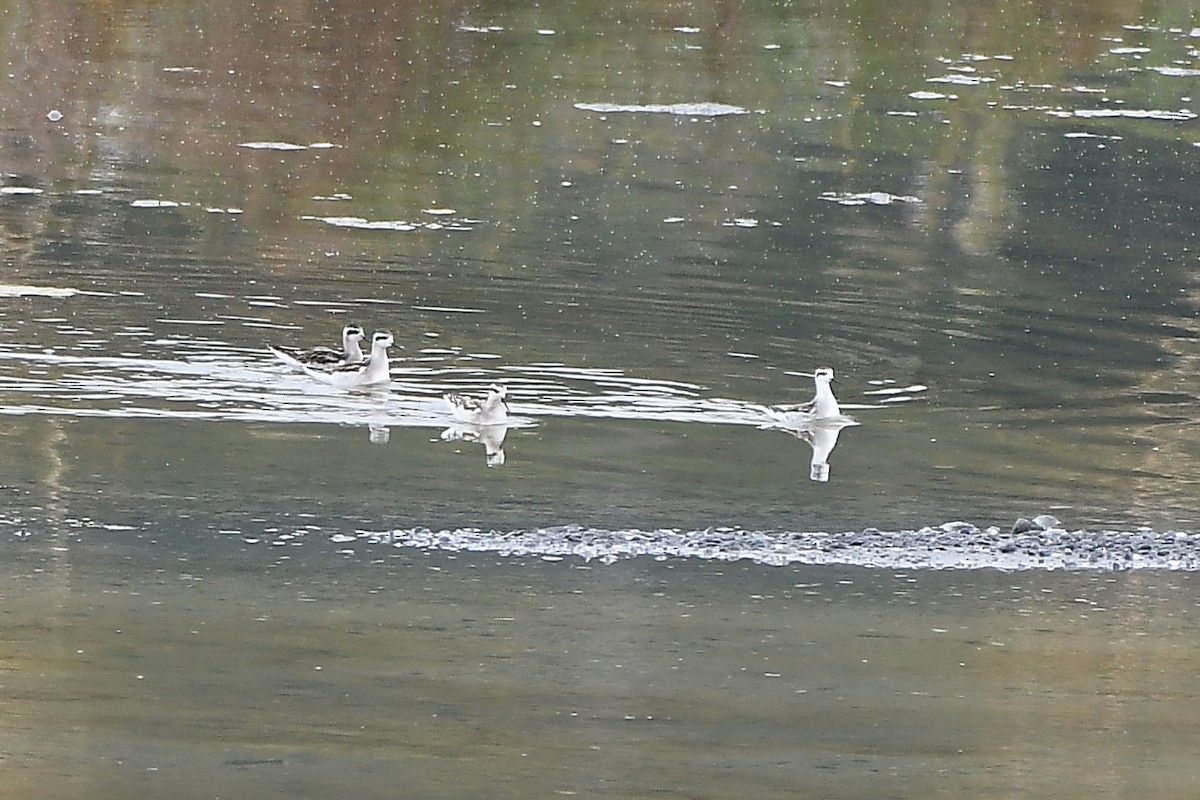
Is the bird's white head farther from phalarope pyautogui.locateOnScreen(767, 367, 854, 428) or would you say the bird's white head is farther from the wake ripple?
the wake ripple

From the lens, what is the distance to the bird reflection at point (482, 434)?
11.9 meters

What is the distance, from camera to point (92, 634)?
857 centimetres

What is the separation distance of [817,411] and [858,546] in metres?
2.64

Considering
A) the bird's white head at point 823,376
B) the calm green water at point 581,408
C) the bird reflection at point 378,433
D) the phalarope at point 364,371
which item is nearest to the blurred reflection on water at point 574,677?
the calm green water at point 581,408

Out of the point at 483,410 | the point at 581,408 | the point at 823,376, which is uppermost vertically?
the point at 823,376

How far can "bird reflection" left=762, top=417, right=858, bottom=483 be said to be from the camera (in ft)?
39.7

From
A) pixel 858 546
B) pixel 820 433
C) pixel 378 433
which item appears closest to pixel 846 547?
pixel 858 546

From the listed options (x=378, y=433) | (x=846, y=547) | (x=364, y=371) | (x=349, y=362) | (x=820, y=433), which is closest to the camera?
(x=846, y=547)

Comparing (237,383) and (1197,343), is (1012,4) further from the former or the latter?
(237,383)

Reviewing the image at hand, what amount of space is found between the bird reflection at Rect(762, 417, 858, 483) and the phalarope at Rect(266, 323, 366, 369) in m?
2.23

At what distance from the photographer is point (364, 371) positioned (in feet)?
43.9

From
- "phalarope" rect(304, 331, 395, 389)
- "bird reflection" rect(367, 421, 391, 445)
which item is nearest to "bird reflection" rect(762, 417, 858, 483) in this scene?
"bird reflection" rect(367, 421, 391, 445)

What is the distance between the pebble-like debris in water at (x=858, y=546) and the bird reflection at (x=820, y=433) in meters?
1.63

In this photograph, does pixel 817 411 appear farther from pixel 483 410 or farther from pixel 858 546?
pixel 858 546
